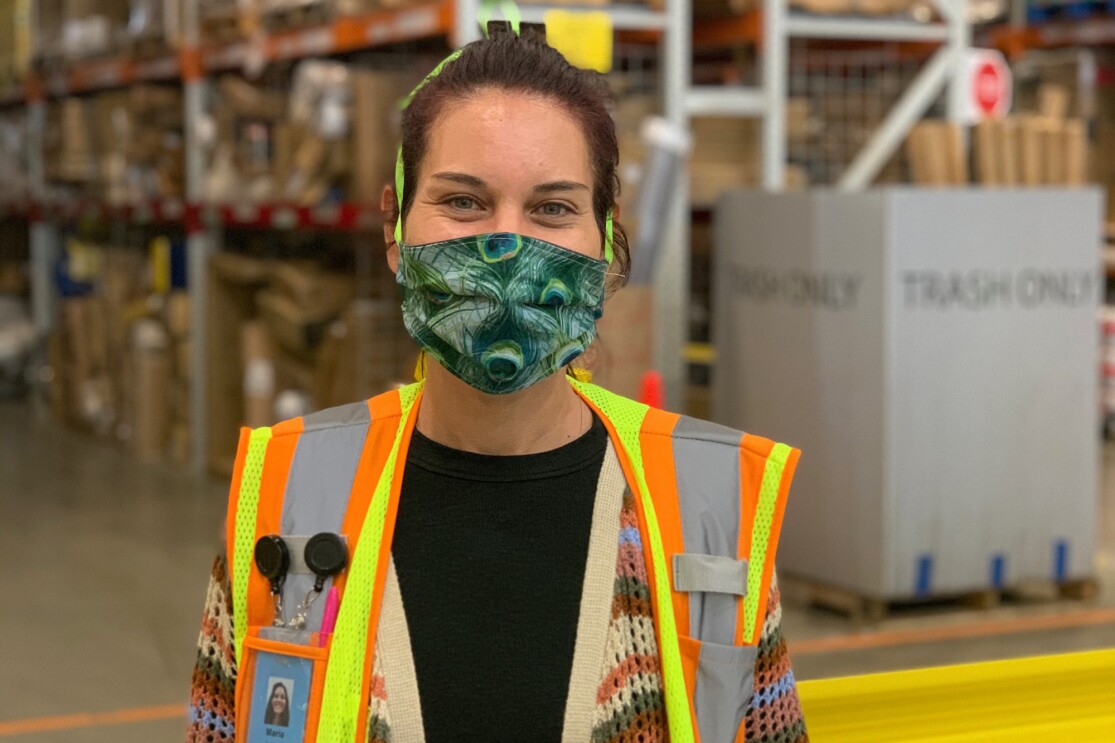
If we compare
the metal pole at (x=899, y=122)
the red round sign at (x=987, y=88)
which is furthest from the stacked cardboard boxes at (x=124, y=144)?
the red round sign at (x=987, y=88)

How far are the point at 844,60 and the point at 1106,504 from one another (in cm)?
249

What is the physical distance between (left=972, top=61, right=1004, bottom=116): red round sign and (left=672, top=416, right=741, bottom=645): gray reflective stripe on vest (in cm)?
587

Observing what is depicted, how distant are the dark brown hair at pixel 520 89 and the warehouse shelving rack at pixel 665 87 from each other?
410cm

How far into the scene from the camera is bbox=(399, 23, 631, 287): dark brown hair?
5.29 ft

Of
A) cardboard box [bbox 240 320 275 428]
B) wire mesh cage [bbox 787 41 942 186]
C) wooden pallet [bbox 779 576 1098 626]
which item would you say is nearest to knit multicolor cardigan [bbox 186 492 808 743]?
wooden pallet [bbox 779 576 1098 626]

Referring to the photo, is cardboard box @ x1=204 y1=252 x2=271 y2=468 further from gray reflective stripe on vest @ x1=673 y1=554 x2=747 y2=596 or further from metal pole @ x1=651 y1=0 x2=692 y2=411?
gray reflective stripe on vest @ x1=673 y1=554 x2=747 y2=596

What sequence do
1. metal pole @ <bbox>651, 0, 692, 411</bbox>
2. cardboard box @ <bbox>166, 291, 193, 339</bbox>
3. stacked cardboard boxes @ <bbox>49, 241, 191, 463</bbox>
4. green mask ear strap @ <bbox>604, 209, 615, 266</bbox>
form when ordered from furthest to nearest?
stacked cardboard boxes @ <bbox>49, 241, 191, 463</bbox>, cardboard box @ <bbox>166, 291, 193, 339</bbox>, metal pole @ <bbox>651, 0, 692, 411</bbox>, green mask ear strap @ <bbox>604, 209, 615, 266</bbox>

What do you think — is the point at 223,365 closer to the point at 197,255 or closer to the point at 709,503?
the point at 197,255

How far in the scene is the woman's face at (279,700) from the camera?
1579 mm

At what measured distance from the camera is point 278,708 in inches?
62.2

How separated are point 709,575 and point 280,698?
435mm

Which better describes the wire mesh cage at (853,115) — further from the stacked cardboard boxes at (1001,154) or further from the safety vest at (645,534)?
the safety vest at (645,534)

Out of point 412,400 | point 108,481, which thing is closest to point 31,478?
point 108,481

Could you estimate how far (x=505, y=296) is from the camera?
1.58m
